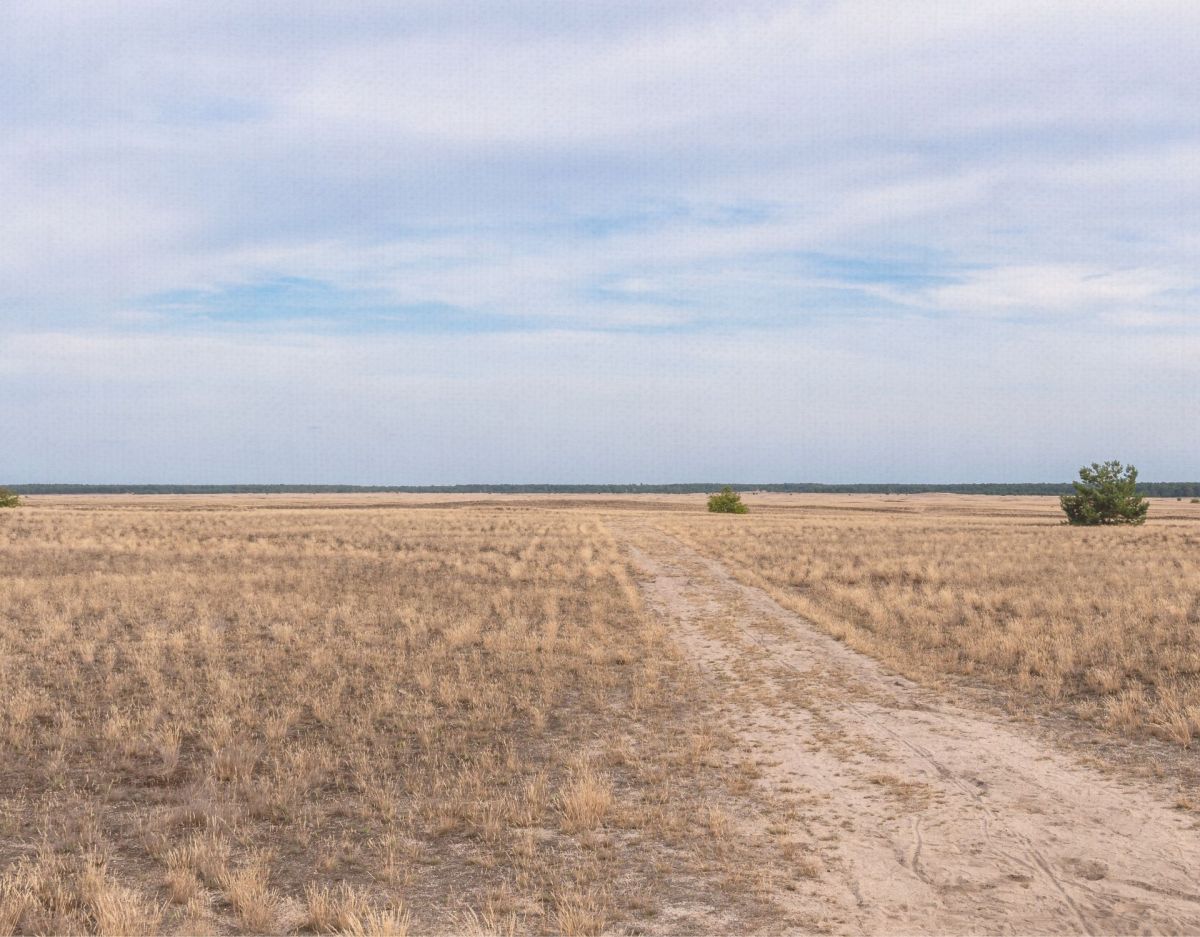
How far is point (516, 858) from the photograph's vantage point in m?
6.55

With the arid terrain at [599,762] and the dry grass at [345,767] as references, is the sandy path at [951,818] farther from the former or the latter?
the dry grass at [345,767]

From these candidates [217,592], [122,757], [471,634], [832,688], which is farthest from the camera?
[217,592]

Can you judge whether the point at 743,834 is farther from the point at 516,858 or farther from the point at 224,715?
the point at 224,715

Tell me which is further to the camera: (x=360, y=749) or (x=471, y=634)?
(x=471, y=634)

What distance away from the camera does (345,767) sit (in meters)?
8.88

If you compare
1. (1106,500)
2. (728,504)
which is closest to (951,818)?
(1106,500)

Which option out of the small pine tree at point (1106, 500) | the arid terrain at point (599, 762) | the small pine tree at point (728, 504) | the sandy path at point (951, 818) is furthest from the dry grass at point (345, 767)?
the small pine tree at point (728, 504)

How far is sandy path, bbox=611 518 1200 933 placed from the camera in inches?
222

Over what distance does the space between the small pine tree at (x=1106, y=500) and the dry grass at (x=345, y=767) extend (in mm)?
45135

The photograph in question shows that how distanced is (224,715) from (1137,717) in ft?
36.2

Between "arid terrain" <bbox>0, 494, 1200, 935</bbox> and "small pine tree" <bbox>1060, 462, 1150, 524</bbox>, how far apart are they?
3699 centimetres

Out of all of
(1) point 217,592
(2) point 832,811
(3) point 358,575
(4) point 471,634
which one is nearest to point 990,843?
(2) point 832,811

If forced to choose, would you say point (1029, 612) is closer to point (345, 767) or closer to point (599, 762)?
point (599, 762)

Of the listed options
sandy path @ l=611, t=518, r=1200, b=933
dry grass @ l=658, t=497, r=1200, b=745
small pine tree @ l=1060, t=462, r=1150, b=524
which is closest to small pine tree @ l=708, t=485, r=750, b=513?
small pine tree @ l=1060, t=462, r=1150, b=524
